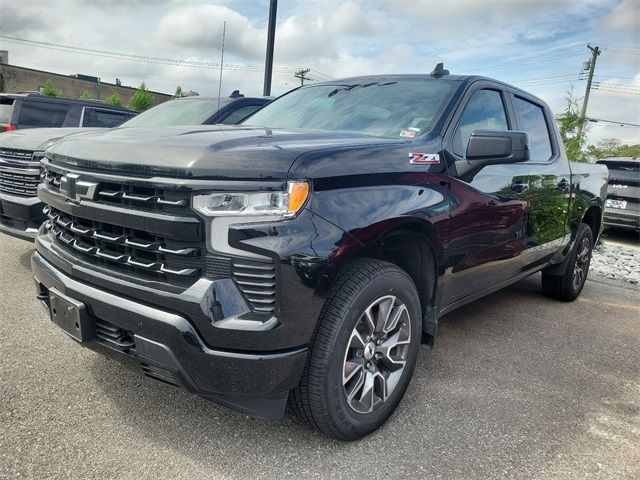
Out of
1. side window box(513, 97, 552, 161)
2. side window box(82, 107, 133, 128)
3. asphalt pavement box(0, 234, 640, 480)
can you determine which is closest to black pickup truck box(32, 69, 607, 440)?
asphalt pavement box(0, 234, 640, 480)

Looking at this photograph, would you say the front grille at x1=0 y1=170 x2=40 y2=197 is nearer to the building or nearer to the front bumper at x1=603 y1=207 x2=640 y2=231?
the front bumper at x1=603 y1=207 x2=640 y2=231

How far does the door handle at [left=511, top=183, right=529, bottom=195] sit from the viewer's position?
3402 mm

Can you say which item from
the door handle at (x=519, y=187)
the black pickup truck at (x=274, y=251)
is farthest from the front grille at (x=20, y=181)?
the door handle at (x=519, y=187)

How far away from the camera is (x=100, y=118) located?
27.6 ft

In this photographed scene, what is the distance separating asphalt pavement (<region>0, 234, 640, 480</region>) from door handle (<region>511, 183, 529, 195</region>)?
45.4 inches

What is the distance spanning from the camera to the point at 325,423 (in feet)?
7.32

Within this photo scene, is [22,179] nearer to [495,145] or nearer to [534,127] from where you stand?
[495,145]

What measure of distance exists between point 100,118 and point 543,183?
7131 mm

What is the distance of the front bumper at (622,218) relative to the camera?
9.92 meters

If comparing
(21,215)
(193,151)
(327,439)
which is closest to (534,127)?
(327,439)

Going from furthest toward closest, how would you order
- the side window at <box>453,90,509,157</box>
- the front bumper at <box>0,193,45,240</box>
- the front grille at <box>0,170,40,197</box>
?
1. the front grille at <box>0,170,40,197</box>
2. the front bumper at <box>0,193,45,240</box>
3. the side window at <box>453,90,509,157</box>

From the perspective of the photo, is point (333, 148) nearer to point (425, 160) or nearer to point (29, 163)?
point (425, 160)

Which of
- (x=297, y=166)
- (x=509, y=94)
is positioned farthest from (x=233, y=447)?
(x=509, y=94)

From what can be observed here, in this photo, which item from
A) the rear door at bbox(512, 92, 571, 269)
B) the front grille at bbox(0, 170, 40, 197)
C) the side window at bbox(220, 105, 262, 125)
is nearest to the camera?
the rear door at bbox(512, 92, 571, 269)
